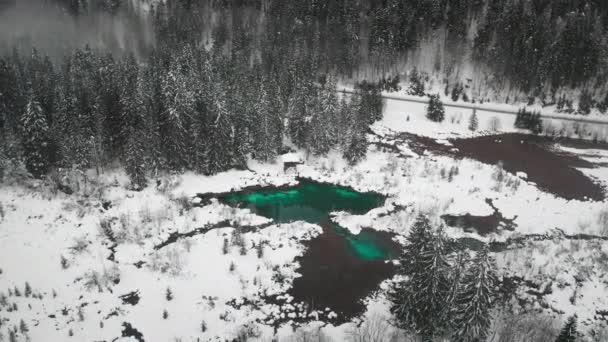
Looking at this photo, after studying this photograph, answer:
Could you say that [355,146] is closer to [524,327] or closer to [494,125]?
[494,125]

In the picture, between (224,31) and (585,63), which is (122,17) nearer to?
(224,31)

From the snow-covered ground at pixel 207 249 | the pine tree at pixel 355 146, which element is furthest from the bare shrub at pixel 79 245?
the pine tree at pixel 355 146

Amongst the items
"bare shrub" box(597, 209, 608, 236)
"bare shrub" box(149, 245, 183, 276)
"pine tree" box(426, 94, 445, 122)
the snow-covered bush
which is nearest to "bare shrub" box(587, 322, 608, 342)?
the snow-covered bush

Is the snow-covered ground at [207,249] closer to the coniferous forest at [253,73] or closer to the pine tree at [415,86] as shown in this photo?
the coniferous forest at [253,73]

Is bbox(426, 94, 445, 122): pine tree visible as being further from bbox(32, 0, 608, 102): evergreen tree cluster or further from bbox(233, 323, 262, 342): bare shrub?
bbox(233, 323, 262, 342): bare shrub

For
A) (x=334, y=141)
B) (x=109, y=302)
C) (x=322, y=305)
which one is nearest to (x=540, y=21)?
(x=334, y=141)

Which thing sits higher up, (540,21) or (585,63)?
(540,21)
